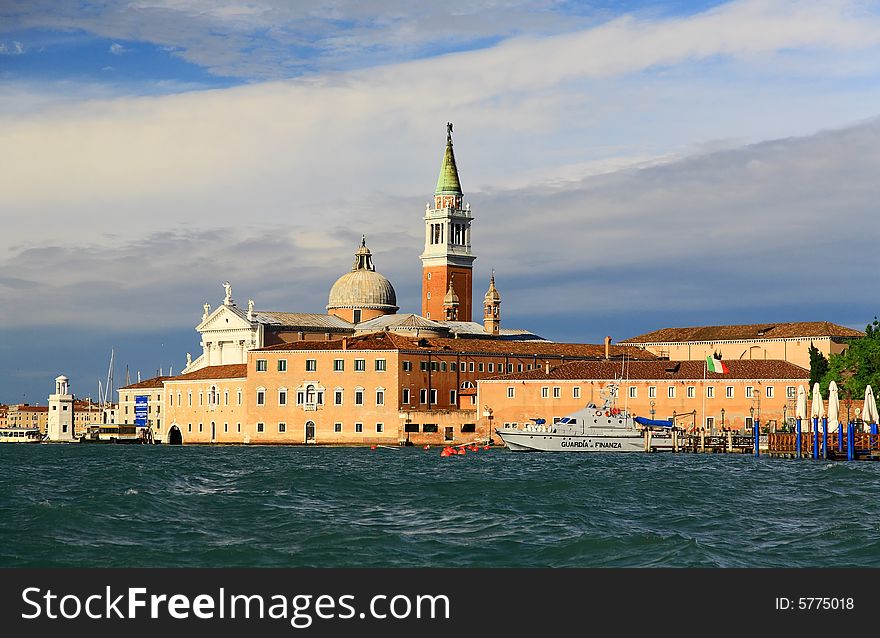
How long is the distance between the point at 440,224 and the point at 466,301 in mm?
5876

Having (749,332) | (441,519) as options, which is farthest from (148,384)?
(441,519)

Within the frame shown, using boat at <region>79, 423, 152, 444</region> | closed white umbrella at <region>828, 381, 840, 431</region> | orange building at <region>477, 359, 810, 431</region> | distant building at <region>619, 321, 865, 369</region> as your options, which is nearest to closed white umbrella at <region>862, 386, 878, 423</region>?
closed white umbrella at <region>828, 381, 840, 431</region>

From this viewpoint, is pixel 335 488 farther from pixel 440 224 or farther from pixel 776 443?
pixel 440 224

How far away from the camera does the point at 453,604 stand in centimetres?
1195

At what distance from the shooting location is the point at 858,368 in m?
60.9

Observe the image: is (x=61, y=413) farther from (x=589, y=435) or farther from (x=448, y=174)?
(x=589, y=435)

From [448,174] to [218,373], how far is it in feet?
93.4

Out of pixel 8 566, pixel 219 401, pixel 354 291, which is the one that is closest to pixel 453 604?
pixel 8 566

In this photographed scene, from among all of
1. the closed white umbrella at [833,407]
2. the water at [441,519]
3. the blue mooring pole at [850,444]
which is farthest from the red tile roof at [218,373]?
the water at [441,519]

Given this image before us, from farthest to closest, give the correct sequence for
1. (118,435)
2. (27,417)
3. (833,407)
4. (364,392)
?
(27,417) → (118,435) → (364,392) → (833,407)

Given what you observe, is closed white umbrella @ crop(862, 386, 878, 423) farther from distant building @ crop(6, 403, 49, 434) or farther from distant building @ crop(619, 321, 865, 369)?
distant building @ crop(6, 403, 49, 434)

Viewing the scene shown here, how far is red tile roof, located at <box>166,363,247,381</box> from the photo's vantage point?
83.6m

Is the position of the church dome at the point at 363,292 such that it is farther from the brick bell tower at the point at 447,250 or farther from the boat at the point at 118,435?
the boat at the point at 118,435

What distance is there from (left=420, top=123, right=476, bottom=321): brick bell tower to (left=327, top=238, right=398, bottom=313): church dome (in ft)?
14.8
